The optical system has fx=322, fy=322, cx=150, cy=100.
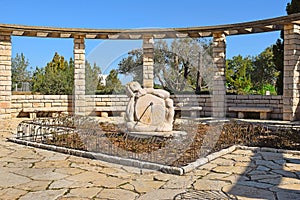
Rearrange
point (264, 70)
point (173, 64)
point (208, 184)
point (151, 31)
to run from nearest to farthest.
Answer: point (208, 184)
point (151, 31)
point (173, 64)
point (264, 70)

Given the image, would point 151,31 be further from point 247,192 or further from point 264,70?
point 264,70

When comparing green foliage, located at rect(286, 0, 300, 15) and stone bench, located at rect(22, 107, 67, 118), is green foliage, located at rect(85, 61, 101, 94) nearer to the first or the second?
stone bench, located at rect(22, 107, 67, 118)

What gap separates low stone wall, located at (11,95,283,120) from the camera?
12724mm

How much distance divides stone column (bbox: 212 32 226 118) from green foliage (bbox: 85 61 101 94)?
5.49 m

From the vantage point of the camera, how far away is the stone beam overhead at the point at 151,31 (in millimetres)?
11641

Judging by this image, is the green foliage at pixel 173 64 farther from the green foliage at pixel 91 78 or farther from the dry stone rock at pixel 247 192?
the dry stone rock at pixel 247 192

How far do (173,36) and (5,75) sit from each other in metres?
6.88

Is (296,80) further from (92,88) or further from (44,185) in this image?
(44,185)

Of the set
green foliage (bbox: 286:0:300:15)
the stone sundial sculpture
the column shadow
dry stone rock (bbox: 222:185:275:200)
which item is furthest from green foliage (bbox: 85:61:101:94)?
dry stone rock (bbox: 222:185:275:200)

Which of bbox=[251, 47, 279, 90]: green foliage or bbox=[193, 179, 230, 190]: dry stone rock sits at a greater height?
bbox=[251, 47, 279, 90]: green foliage

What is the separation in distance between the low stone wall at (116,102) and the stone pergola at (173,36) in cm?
35

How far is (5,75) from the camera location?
41.0 feet

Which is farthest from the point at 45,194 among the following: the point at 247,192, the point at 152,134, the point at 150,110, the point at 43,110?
the point at 43,110

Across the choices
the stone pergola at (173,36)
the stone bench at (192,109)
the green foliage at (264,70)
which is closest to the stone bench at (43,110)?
the stone pergola at (173,36)
